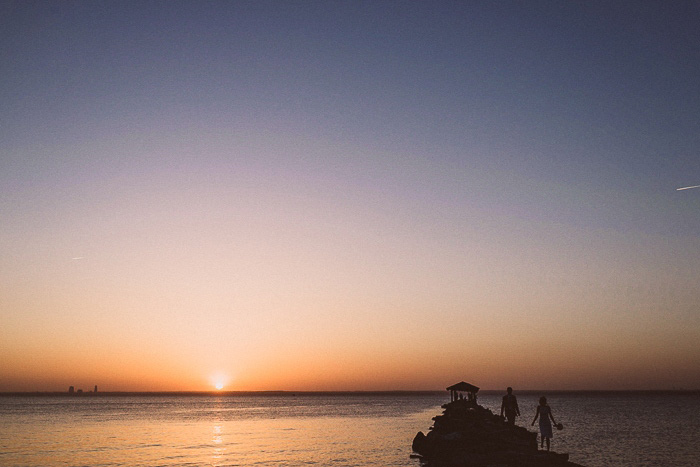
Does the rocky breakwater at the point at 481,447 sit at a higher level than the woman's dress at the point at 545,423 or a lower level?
lower

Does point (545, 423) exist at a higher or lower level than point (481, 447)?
higher

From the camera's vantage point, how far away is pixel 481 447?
1097 inches

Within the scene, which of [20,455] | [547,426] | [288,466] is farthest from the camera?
[20,455]

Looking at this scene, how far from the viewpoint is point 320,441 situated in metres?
45.7

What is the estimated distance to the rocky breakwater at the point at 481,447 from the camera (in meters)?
23.6

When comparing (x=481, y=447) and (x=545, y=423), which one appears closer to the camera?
(x=545, y=423)

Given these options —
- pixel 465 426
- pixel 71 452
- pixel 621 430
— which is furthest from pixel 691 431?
pixel 71 452

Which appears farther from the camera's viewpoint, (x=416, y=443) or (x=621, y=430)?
(x=621, y=430)

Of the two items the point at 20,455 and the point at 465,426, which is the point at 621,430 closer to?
the point at 465,426

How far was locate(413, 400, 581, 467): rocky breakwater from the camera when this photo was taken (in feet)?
77.4

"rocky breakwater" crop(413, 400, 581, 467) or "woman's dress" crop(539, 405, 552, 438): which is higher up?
"woman's dress" crop(539, 405, 552, 438)

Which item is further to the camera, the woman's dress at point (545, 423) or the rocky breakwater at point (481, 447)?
the woman's dress at point (545, 423)

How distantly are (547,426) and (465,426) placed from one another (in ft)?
36.9

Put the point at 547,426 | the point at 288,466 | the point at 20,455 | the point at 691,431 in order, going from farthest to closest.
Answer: the point at 691,431 → the point at 20,455 → the point at 288,466 → the point at 547,426
